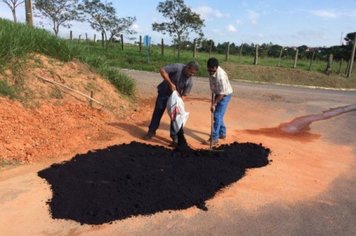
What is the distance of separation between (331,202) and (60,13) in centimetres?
2379

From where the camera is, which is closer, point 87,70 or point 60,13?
point 87,70

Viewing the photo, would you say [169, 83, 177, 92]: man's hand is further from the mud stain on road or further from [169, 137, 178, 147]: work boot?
the mud stain on road

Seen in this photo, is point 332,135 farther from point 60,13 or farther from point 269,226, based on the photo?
point 60,13

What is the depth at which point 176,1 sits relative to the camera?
2478cm

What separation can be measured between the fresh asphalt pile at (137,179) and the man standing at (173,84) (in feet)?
1.99

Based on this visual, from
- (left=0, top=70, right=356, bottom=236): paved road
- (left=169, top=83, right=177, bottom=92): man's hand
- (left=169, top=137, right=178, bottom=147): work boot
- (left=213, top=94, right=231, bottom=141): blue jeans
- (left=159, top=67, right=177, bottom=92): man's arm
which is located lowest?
(left=0, top=70, right=356, bottom=236): paved road

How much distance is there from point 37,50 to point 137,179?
3.94 meters

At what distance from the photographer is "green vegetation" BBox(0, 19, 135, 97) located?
664 centimetres

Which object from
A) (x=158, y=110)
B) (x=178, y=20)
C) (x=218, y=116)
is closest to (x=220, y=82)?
(x=218, y=116)

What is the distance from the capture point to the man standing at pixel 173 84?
6207mm

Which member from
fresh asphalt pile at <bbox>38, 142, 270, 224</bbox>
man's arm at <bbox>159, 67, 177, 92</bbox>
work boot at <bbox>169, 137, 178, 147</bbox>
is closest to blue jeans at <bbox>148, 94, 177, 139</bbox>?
work boot at <bbox>169, 137, 178, 147</bbox>

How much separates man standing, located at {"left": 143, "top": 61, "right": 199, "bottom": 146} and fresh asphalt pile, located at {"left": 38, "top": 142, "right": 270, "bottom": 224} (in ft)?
1.99

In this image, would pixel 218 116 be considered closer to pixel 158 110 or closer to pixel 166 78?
pixel 158 110

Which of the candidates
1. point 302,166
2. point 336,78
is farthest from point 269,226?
point 336,78
